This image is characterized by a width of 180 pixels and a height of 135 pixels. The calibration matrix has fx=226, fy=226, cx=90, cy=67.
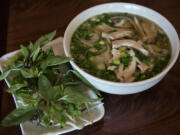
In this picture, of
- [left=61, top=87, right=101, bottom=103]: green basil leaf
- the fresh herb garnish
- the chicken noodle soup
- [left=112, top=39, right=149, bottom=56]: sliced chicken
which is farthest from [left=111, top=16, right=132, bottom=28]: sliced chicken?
[left=61, top=87, right=101, bottom=103]: green basil leaf

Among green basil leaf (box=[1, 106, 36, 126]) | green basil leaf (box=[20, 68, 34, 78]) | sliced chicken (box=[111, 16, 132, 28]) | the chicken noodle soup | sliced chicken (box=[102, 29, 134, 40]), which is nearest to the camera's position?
green basil leaf (box=[1, 106, 36, 126])

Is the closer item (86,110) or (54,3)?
(86,110)

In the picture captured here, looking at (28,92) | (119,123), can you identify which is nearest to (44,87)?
(28,92)

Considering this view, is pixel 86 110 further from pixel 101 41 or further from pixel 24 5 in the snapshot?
pixel 24 5

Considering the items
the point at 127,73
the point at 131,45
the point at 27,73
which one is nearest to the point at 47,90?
the point at 27,73

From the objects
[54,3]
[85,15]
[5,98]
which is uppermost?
[54,3]

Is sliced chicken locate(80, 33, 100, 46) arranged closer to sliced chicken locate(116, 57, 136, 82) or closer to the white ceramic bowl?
the white ceramic bowl
